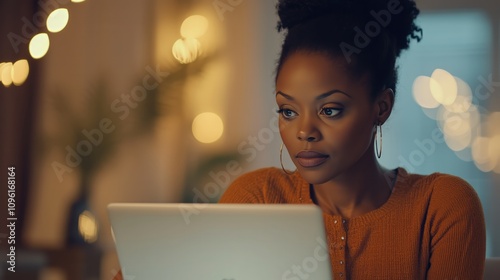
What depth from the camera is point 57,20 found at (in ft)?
13.7

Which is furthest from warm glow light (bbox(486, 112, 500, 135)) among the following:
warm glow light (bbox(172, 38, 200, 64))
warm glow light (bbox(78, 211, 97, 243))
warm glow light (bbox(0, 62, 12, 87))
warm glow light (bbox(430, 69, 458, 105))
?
warm glow light (bbox(0, 62, 12, 87))

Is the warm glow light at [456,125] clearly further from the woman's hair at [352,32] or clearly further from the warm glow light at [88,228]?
the woman's hair at [352,32]

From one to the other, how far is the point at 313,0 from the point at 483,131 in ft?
7.99

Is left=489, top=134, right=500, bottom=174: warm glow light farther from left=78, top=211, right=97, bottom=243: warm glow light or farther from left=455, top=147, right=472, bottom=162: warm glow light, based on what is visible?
left=78, top=211, right=97, bottom=243: warm glow light

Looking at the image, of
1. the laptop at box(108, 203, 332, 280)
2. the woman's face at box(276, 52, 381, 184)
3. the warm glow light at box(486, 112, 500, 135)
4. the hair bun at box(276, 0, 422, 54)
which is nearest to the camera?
the laptop at box(108, 203, 332, 280)

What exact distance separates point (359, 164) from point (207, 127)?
245 cm

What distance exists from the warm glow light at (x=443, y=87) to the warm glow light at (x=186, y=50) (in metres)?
1.32

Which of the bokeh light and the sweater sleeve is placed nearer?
the sweater sleeve

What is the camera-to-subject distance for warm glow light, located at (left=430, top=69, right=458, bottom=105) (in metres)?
3.77

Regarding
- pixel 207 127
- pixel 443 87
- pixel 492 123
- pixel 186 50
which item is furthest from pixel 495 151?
pixel 186 50

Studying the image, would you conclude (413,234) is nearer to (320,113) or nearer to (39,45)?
(320,113)

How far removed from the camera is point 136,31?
4086 mm

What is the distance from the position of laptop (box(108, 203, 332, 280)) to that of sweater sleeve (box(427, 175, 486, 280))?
0.60 metres

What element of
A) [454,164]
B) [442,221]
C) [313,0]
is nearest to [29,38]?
[454,164]
